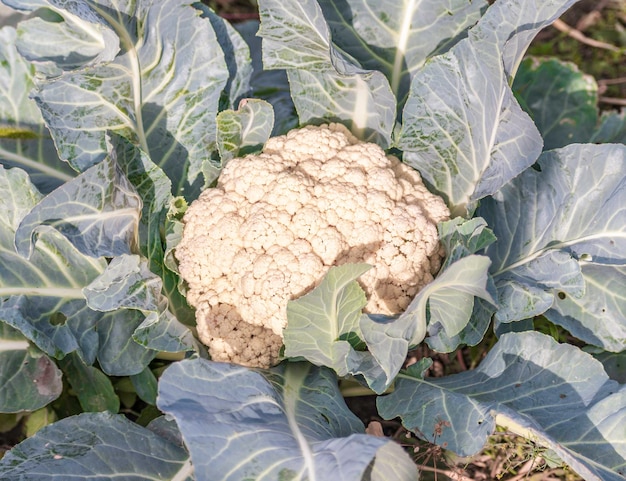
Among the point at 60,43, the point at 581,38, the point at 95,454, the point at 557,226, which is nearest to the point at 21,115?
the point at 60,43

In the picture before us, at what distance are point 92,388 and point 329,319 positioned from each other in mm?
1112

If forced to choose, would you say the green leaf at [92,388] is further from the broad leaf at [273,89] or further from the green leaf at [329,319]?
the broad leaf at [273,89]

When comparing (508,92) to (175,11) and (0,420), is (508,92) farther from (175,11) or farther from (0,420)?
(0,420)

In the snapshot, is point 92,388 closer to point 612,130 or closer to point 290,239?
point 290,239

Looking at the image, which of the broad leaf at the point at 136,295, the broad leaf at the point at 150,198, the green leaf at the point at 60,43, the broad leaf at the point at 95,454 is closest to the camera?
the broad leaf at the point at 95,454

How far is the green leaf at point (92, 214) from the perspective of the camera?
2010 mm

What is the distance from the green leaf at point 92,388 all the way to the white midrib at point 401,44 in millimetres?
1504

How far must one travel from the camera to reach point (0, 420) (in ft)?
8.84

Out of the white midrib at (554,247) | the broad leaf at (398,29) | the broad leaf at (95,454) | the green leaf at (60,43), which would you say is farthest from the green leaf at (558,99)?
the broad leaf at (95,454)

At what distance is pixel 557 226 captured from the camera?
231 cm

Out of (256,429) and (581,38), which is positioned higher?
(581,38)

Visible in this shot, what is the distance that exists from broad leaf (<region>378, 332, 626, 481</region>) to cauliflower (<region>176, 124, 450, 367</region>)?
31cm

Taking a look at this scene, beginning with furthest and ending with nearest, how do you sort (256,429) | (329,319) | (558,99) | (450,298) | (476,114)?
(558,99) < (476,114) < (450,298) < (329,319) < (256,429)

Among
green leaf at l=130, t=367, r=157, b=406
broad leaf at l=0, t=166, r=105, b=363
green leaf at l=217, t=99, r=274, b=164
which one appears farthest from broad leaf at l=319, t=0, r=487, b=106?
green leaf at l=130, t=367, r=157, b=406
